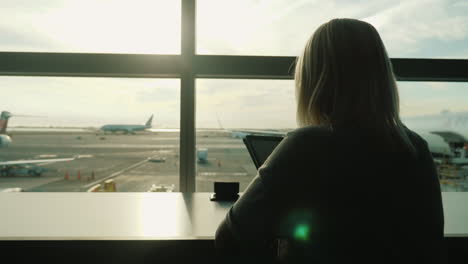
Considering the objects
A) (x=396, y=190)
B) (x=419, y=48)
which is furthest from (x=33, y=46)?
(x=419, y=48)

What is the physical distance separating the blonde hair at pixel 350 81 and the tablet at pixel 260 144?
0.48m

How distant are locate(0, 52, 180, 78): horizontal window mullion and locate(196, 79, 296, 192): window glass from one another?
30 cm

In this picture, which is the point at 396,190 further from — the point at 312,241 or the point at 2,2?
the point at 2,2

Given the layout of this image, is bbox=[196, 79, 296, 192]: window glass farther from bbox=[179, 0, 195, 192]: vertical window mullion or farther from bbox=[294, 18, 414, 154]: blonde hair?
bbox=[294, 18, 414, 154]: blonde hair

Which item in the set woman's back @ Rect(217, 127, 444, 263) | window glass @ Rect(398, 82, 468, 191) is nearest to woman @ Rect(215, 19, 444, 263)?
woman's back @ Rect(217, 127, 444, 263)

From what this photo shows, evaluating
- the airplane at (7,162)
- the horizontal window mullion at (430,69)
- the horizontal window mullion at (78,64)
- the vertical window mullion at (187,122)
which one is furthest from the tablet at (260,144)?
the airplane at (7,162)

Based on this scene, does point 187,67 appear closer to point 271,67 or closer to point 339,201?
point 271,67

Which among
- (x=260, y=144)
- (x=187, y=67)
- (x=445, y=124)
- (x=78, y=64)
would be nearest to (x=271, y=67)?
(x=187, y=67)

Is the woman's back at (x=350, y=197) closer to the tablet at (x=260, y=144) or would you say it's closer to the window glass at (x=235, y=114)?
the tablet at (x=260, y=144)

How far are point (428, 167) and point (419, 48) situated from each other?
1.55 metres

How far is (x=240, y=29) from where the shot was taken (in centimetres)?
200

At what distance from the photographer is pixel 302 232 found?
→ 24.6 inches

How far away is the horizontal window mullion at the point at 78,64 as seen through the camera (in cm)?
177

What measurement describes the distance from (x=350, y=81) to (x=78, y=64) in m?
1.55
